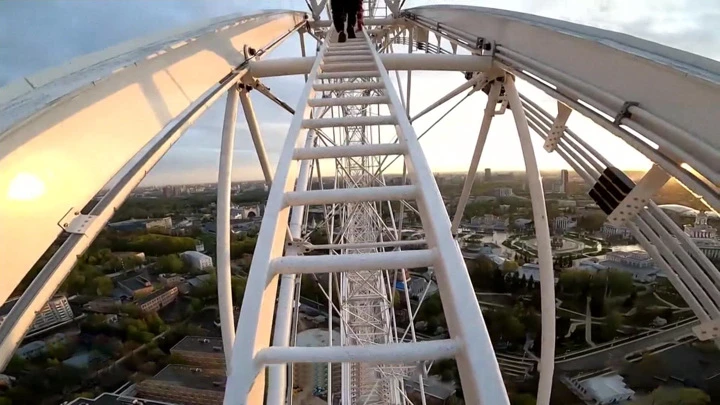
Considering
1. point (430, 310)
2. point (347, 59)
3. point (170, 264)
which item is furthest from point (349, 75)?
point (170, 264)

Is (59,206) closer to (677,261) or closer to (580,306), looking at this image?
(677,261)

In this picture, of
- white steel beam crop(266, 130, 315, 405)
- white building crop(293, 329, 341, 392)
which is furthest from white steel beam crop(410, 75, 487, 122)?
white building crop(293, 329, 341, 392)

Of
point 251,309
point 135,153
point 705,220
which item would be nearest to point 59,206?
point 135,153

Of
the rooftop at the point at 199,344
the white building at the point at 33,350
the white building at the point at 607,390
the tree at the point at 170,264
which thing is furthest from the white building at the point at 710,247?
the tree at the point at 170,264

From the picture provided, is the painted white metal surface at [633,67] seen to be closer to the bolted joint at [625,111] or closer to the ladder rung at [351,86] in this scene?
the bolted joint at [625,111]

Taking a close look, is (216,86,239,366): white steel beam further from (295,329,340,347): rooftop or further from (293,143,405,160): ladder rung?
(295,329,340,347): rooftop
